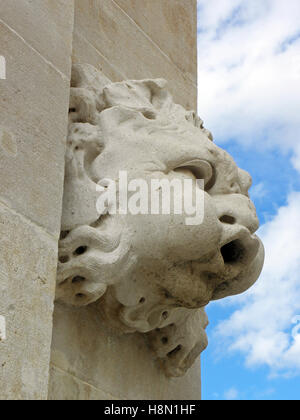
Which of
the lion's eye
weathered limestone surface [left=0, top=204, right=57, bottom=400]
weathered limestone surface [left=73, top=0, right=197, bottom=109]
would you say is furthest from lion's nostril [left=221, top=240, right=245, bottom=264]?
weathered limestone surface [left=73, top=0, right=197, bottom=109]

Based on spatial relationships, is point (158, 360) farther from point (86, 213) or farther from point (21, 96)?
point (21, 96)

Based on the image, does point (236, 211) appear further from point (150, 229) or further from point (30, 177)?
point (30, 177)

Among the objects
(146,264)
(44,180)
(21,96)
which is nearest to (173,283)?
(146,264)

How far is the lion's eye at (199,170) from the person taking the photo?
133 inches

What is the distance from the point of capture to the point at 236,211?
11.2 feet

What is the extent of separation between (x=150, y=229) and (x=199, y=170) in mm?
422

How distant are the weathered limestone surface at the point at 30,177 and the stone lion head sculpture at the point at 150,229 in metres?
0.23

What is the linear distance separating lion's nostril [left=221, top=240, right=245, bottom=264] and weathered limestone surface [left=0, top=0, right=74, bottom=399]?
75 centimetres

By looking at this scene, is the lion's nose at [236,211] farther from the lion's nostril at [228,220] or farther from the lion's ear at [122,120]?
the lion's ear at [122,120]

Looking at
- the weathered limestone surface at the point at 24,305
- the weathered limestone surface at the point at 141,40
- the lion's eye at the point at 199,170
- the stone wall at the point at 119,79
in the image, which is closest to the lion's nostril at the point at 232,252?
the lion's eye at the point at 199,170

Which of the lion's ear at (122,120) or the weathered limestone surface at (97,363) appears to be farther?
the lion's ear at (122,120)

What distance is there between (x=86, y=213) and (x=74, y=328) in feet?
1.40

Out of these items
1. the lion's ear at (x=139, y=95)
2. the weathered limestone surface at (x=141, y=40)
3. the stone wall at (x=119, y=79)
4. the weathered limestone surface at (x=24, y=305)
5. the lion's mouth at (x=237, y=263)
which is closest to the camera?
the weathered limestone surface at (x=24, y=305)

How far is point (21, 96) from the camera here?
2.97 metres
